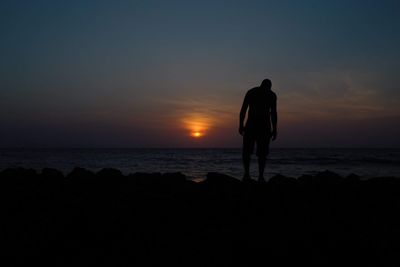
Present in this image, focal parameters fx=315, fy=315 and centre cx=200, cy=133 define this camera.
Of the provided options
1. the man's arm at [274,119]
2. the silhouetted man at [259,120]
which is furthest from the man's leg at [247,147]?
the man's arm at [274,119]

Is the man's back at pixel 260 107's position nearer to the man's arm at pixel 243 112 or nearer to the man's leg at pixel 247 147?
the man's arm at pixel 243 112

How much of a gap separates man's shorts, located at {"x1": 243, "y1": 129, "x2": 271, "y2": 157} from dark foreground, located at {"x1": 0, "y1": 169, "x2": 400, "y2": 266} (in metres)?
1.42

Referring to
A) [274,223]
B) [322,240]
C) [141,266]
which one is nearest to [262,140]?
[274,223]

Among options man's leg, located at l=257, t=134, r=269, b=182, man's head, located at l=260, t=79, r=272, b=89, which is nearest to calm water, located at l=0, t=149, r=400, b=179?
man's leg, located at l=257, t=134, r=269, b=182

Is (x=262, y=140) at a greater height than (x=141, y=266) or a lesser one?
greater

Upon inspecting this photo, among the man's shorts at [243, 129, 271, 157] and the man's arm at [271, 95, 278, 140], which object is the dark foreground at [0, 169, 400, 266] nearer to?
the man's shorts at [243, 129, 271, 157]

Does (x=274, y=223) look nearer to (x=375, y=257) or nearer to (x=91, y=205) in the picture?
(x=375, y=257)

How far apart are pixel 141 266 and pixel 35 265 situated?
91cm

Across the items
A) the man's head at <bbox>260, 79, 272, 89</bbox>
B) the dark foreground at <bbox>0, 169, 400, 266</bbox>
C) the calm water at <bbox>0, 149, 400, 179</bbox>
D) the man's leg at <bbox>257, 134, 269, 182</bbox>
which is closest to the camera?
the dark foreground at <bbox>0, 169, 400, 266</bbox>

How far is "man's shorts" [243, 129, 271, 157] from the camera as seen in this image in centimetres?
705

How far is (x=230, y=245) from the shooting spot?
305 cm

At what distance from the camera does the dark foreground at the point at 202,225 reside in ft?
9.29

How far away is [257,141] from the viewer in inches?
281

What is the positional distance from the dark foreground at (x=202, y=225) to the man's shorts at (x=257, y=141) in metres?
1.42
